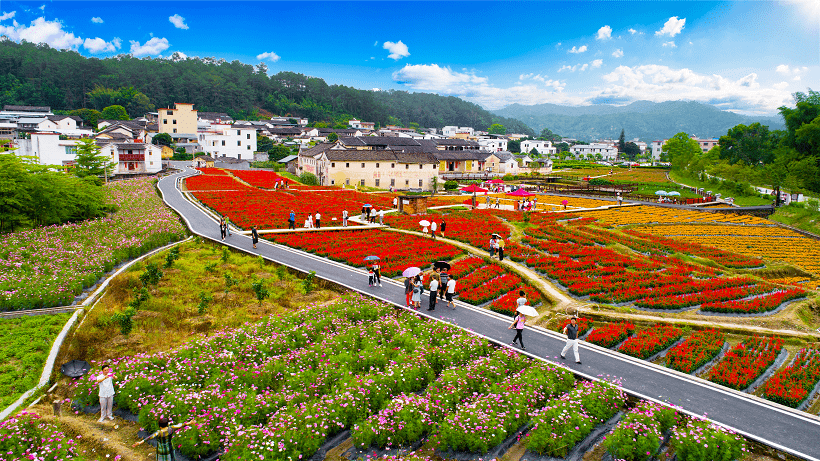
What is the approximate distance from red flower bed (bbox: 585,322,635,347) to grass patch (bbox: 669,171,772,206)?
202ft

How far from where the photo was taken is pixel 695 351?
14977 mm

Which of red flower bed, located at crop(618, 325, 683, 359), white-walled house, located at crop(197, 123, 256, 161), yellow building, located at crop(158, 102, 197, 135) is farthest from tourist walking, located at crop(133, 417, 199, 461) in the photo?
yellow building, located at crop(158, 102, 197, 135)

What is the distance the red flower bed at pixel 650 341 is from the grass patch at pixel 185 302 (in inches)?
481

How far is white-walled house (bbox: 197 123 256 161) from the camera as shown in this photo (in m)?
107

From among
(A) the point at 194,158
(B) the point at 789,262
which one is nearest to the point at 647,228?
(B) the point at 789,262

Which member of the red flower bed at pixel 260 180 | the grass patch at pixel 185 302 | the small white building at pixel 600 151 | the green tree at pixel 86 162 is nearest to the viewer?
the grass patch at pixel 185 302

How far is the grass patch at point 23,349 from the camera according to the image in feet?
41.1

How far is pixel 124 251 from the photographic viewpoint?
2411 centimetres

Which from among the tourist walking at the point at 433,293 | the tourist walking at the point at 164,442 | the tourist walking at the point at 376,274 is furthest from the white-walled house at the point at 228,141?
the tourist walking at the point at 164,442

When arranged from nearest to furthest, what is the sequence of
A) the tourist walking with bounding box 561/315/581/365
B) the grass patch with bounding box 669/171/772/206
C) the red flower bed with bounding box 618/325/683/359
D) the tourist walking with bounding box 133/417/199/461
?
the tourist walking with bounding box 133/417/199/461 → the tourist walking with bounding box 561/315/581/365 → the red flower bed with bounding box 618/325/683/359 → the grass patch with bounding box 669/171/772/206

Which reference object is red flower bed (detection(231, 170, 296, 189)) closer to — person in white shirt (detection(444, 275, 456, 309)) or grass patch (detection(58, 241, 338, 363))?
grass patch (detection(58, 241, 338, 363))

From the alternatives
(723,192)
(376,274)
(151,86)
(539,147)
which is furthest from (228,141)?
(539,147)

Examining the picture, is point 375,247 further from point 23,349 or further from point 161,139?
point 161,139

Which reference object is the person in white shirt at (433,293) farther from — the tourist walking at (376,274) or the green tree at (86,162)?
the green tree at (86,162)
